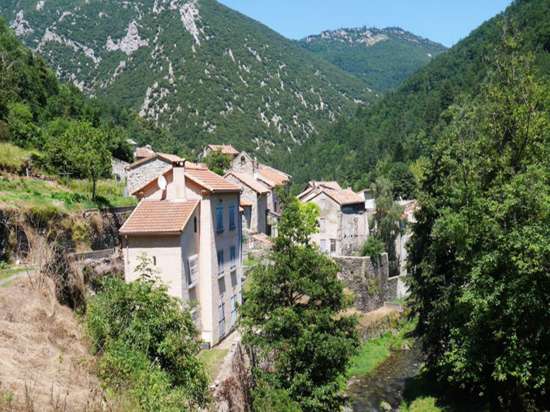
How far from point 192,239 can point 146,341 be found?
8859mm

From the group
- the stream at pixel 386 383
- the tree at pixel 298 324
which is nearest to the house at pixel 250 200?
the stream at pixel 386 383

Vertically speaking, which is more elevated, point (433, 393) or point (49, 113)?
point (49, 113)

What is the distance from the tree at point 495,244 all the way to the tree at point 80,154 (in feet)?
65.7

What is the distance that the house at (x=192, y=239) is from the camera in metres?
24.2

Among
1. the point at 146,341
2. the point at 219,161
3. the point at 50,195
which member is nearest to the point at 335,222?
the point at 219,161

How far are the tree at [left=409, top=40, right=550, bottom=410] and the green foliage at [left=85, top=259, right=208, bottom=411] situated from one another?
35.3 feet

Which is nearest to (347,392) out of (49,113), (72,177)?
(72,177)

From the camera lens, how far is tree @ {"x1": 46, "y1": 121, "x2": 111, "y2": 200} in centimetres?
3331

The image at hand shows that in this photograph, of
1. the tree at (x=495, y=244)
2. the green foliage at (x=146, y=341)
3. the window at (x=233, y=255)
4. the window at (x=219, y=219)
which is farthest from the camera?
the window at (x=233, y=255)

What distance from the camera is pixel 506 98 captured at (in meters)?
25.5

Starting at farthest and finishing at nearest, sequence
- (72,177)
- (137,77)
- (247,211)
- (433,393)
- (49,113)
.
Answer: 1. (137,77)
2. (49,113)
3. (247,211)
4. (72,177)
5. (433,393)

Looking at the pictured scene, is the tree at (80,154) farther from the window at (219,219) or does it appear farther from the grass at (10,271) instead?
the grass at (10,271)

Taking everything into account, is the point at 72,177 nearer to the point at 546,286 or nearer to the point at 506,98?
the point at 506,98

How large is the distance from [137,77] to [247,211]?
381 feet
